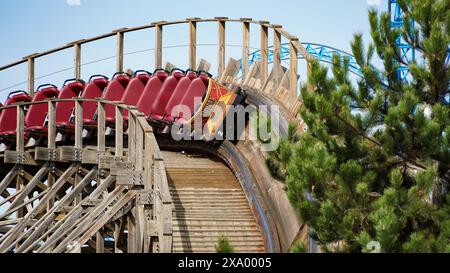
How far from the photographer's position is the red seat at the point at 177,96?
22.0 meters

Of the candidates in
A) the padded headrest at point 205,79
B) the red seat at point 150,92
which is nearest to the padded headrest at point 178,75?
the red seat at point 150,92

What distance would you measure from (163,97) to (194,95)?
0.69m

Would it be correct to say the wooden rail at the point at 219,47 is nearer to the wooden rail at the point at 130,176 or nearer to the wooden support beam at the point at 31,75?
the wooden support beam at the point at 31,75

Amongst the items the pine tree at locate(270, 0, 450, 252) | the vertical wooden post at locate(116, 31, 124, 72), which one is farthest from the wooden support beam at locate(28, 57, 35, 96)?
the pine tree at locate(270, 0, 450, 252)

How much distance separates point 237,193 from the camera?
18875 mm

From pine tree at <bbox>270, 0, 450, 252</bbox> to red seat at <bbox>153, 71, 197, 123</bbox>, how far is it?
816 centimetres

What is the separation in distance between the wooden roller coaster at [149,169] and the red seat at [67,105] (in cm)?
2

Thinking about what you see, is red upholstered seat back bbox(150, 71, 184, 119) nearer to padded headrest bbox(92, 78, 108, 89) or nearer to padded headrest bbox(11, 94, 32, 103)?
padded headrest bbox(92, 78, 108, 89)

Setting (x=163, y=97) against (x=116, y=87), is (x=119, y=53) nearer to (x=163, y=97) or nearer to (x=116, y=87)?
(x=116, y=87)

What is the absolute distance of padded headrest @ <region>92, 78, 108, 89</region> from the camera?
24078 millimetres

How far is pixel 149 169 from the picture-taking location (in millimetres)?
16641
